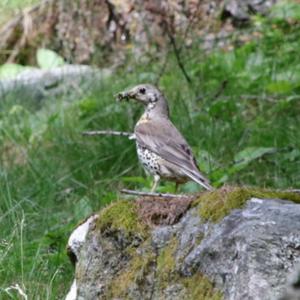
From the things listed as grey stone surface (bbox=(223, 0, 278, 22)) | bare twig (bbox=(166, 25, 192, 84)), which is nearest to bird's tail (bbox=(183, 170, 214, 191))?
bare twig (bbox=(166, 25, 192, 84))

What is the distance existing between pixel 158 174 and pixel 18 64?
6.77 metres

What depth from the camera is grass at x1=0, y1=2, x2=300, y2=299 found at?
6.28 m

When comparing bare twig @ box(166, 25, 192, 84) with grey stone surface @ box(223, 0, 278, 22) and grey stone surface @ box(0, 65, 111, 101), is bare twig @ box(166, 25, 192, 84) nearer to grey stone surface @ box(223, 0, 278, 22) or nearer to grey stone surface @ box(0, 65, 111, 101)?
grey stone surface @ box(0, 65, 111, 101)

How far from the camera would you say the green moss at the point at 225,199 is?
4.25 m

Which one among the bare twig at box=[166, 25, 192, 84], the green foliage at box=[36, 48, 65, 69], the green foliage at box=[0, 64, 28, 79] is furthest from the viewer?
the green foliage at box=[36, 48, 65, 69]

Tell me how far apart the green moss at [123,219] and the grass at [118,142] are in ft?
1.91

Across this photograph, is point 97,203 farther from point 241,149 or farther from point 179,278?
point 179,278

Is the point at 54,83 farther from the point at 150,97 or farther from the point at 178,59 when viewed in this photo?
the point at 150,97

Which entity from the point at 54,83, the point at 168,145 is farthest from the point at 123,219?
the point at 54,83

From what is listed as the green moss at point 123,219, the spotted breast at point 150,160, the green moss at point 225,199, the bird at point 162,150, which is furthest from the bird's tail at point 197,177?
the green moss at point 225,199

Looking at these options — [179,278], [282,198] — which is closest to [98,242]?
[179,278]

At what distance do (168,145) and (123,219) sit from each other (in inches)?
48.8

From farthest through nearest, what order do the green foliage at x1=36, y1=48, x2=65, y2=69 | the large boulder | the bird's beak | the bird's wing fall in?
the green foliage at x1=36, y1=48, x2=65, y2=69, the bird's beak, the bird's wing, the large boulder

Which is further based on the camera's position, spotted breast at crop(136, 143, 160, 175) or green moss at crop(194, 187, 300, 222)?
spotted breast at crop(136, 143, 160, 175)
